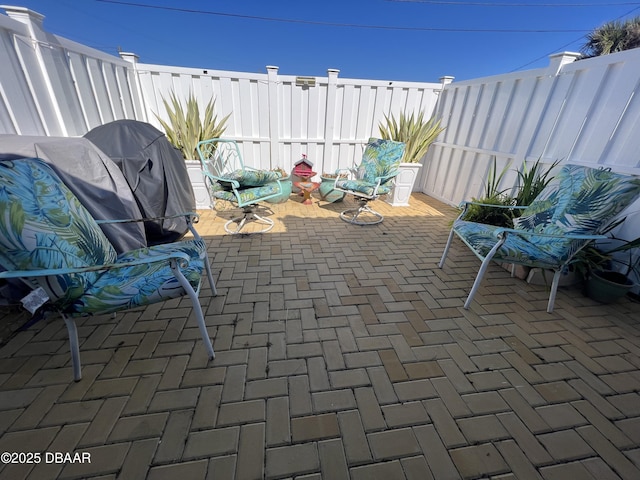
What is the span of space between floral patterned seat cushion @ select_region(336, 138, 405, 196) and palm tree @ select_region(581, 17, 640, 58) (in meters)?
12.0

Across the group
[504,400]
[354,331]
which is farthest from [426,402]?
[354,331]

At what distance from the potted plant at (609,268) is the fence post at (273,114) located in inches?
163

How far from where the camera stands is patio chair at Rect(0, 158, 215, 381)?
115cm

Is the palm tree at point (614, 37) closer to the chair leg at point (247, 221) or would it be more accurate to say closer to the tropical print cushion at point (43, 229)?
the chair leg at point (247, 221)

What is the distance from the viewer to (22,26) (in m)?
2.02

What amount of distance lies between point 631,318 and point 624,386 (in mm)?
894

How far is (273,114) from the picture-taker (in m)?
4.28

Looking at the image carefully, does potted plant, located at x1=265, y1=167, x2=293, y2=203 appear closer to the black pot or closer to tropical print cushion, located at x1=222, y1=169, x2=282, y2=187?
tropical print cushion, located at x1=222, y1=169, x2=282, y2=187

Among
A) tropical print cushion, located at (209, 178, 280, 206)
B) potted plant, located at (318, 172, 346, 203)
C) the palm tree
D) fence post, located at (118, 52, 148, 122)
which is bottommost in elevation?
potted plant, located at (318, 172, 346, 203)

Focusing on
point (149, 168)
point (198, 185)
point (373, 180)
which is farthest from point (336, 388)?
point (198, 185)

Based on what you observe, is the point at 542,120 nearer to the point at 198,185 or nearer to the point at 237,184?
the point at 237,184

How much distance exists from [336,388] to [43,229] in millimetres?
1657

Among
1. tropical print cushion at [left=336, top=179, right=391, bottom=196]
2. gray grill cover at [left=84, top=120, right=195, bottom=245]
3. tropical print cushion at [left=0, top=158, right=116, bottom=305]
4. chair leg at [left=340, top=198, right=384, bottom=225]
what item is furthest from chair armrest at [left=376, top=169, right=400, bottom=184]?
tropical print cushion at [left=0, top=158, right=116, bottom=305]

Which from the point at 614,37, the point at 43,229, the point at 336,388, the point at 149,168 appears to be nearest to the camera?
the point at 43,229
